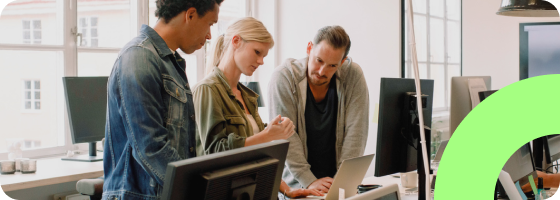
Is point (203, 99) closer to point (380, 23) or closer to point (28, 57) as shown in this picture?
point (28, 57)

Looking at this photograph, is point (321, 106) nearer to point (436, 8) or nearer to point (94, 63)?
point (94, 63)

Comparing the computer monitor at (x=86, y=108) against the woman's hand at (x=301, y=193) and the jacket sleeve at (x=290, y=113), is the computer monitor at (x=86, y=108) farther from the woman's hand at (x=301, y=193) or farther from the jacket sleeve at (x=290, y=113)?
the woman's hand at (x=301, y=193)

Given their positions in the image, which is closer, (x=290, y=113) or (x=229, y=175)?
(x=229, y=175)

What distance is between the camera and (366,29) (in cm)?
441

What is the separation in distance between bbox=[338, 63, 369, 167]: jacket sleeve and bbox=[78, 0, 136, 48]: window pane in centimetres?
202

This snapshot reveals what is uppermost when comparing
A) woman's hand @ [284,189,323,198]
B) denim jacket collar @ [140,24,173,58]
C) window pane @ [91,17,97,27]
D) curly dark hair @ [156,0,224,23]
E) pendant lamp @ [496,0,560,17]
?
window pane @ [91,17,97,27]

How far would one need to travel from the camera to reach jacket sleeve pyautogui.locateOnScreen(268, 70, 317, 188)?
7.52 ft

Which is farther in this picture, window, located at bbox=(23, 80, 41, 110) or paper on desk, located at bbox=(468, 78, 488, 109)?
window, located at bbox=(23, 80, 41, 110)

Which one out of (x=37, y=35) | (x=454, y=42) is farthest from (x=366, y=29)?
(x=37, y=35)

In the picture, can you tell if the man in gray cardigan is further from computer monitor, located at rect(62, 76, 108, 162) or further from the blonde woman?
computer monitor, located at rect(62, 76, 108, 162)

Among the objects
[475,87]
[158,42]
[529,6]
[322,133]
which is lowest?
[322,133]

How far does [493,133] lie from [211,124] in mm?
962

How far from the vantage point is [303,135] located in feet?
7.86

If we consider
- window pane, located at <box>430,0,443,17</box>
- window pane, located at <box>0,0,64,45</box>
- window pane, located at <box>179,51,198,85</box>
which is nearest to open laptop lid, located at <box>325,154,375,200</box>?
window pane, located at <box>0,0,64,45</box>
